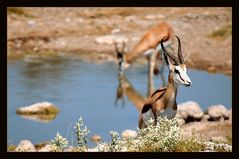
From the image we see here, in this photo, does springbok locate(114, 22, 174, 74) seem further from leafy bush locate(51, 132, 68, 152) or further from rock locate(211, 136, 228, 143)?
leafy bush locate(51, 132, 68, 152)

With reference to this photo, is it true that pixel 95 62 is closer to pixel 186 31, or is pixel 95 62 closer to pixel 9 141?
pixel 186 31

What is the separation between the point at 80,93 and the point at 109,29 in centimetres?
670

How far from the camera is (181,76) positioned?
8.98m

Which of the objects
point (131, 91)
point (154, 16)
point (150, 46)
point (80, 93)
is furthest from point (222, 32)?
point (80, 93)

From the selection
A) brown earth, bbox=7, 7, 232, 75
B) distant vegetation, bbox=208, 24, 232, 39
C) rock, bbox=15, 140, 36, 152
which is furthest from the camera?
distant vegetation, bbox=208, 24, 232, 39

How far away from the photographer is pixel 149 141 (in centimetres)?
853

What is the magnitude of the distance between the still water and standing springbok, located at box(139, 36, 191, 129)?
2319mm

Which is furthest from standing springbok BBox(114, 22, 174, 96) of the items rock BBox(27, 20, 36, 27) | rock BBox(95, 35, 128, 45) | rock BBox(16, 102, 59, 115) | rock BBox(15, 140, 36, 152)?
rock BBox(15, 140, 36, 152)

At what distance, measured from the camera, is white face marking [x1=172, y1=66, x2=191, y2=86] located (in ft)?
29.3

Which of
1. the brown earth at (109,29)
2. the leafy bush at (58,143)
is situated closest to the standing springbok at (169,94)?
the leafy bush at (58,143)

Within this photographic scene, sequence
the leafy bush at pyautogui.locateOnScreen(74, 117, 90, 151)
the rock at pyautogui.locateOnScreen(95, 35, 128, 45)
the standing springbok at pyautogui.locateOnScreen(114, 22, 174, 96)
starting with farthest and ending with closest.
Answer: the rock at pyautogui.locateOnScreen(95, 35, 128, 45), the standing springbok at pyautogui.locateOnScreen(114, 22, 174, 96), the leafy bush at pyautogui.locateOnScreen(74, 117, 90, 151)

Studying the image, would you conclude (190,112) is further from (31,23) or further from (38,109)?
(31,23)

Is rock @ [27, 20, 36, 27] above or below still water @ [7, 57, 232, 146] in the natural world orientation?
above
